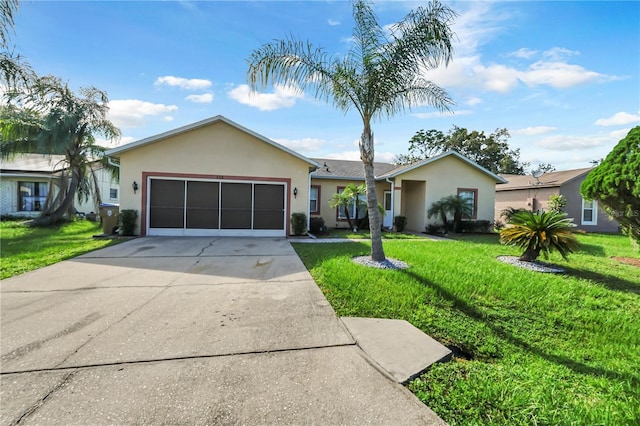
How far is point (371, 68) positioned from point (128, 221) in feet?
35.4

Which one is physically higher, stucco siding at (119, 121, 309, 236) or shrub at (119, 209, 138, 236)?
stucco siding at (119, 121, 309, 236)

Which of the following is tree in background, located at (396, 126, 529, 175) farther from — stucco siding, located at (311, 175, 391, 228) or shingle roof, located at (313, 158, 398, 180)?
stucco siding, located at (311, 175, 391, 228)

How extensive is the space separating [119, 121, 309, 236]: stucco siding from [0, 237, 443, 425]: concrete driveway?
6799mm

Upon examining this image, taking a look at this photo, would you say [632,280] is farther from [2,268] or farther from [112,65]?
[112,65]

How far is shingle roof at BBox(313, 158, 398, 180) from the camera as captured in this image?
54.1ft

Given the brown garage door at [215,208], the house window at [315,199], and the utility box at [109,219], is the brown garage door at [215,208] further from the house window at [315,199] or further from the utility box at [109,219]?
the house window at [315,199]

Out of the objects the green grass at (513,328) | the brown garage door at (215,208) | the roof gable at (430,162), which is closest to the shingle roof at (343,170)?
the roof gable at (430,162)

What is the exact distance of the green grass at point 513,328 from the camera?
2.42 meters

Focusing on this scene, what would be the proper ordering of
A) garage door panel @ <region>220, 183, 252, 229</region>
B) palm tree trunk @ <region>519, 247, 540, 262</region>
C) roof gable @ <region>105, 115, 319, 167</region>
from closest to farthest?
1. palm tree trunk @ <region>519, 247, 540, 262</region>
2. roof gable @ <region>105, 115, 319, 167</region>
3. garage door panel @ <region>220, 183, 252, 229</region>

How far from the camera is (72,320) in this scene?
3.88 meters

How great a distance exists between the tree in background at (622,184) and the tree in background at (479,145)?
32.5m

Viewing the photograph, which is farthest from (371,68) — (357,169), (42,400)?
(357,169)

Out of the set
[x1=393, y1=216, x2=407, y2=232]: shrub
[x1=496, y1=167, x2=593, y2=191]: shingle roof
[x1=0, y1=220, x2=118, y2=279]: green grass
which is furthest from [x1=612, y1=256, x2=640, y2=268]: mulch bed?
[x1=0, y1=220, x2=118, y2=279]: green grass

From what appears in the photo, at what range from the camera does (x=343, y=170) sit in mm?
17859
